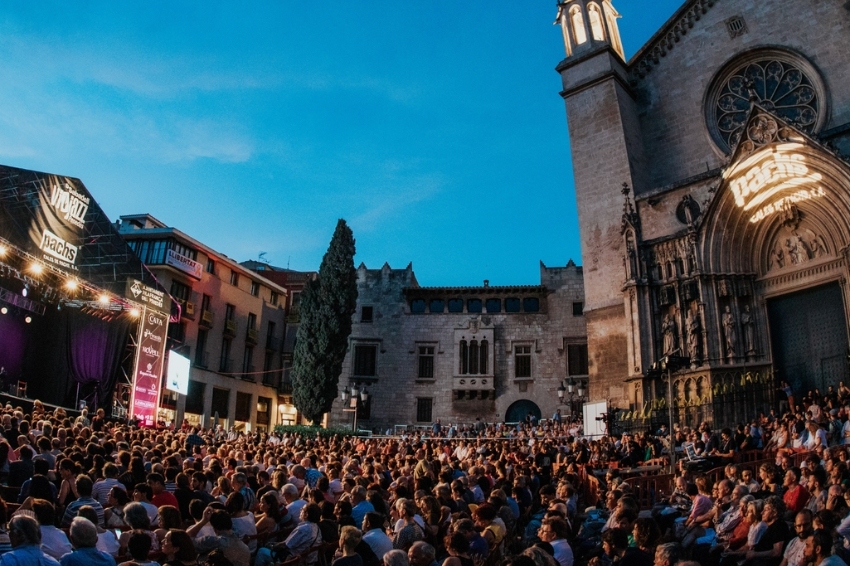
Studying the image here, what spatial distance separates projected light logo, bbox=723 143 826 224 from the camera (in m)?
18.2

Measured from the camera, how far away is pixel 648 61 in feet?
79.3

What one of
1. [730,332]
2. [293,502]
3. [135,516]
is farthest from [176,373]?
[135,516]

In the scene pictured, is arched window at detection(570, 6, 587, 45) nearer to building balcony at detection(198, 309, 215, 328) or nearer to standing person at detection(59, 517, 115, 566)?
building balcony at detection(198, 309, 215, 328)

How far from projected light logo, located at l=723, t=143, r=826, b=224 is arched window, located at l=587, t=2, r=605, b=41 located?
8.18m

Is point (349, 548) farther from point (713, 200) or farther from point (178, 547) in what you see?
point (713, 200)

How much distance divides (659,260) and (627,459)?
8.49 m

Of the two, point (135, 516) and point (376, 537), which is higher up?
point (135, 516)

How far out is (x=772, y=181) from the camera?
62.3 ft

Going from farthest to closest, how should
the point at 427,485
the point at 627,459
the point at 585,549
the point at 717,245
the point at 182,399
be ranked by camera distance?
1. the point at 182,399
2. the point at 717,245
3. the point at 627,459
4. the point at 427,485
5. the point at 585,549

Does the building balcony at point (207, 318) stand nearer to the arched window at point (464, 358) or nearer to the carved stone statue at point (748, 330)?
the arched window at point (464, 358)

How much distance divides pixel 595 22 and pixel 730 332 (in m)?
12.4

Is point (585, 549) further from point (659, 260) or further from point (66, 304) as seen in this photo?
point (66, 304)

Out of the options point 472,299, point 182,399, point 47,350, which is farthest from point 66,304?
point 472,299

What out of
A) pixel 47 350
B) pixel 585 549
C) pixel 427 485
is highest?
pixel 47 350
